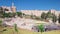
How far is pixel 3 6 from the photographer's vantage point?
2461mm

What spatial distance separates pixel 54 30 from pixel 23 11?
2.61 ft

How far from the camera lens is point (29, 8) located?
2.48 metres

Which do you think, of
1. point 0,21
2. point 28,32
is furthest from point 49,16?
point 0,21

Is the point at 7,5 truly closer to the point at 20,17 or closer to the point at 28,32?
the point at 20,17

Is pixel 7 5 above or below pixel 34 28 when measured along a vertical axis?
above

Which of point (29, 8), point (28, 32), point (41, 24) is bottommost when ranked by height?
point (28, 32)

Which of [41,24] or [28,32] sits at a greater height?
[41,24]

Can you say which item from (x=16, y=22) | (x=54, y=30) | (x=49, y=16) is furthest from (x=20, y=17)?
(x=54, y=30)

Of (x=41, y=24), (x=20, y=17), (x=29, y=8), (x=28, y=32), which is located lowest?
(x=28, y=32)

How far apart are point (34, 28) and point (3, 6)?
85 centimetres

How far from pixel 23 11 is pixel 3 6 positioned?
462 mm

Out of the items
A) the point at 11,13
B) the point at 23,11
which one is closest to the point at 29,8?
the point at 23,11

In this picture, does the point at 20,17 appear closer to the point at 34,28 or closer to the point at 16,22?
the point at 16,22

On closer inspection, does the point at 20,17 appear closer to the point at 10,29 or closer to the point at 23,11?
the point at 23,11
